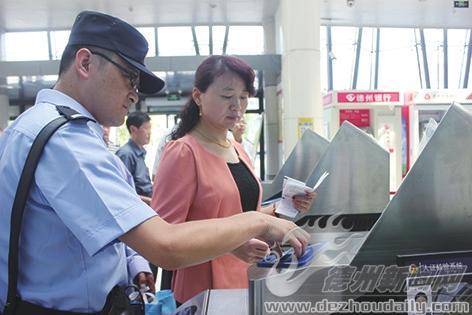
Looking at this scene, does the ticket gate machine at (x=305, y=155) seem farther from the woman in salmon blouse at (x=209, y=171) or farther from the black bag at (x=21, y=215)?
the black bag at (x=21, y=215)

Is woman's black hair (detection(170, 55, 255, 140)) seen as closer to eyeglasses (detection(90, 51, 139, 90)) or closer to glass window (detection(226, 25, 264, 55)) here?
eyeglasses (detection(90, 51, 139, 90))

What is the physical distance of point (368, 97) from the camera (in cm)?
659

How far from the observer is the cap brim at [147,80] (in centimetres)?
102

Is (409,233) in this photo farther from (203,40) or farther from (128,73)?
(203,40)

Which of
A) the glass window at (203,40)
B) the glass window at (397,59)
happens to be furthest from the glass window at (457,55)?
the glass window at (203,40)

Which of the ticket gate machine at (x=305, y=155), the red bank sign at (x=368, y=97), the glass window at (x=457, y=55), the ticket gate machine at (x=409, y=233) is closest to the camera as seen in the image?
the ticket gate machine at (x=409, y=233)

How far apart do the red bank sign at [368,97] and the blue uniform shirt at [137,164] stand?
3.56m

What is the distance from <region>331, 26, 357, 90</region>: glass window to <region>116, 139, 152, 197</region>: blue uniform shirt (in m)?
8.01

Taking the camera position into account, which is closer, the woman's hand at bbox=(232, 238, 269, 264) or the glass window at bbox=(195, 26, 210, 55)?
the woman's hand at bbox=(232, 238, 269, 264)

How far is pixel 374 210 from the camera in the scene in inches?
75.0

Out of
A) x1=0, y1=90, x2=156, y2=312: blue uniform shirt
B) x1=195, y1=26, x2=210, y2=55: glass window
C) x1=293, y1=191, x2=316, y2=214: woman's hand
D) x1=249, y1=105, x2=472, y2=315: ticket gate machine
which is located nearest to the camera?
x1=0, y1=90, x2=156, y2=312: blue uniform shirt

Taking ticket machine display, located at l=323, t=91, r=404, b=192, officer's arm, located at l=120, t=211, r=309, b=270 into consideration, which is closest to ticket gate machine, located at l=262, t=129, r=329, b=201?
officer's arm, located at l=120, t=211, r=309, b=270

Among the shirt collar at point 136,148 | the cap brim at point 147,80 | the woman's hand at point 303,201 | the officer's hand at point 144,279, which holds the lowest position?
the officer's hand at point 144,279

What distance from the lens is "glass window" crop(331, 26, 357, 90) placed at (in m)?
11.2
